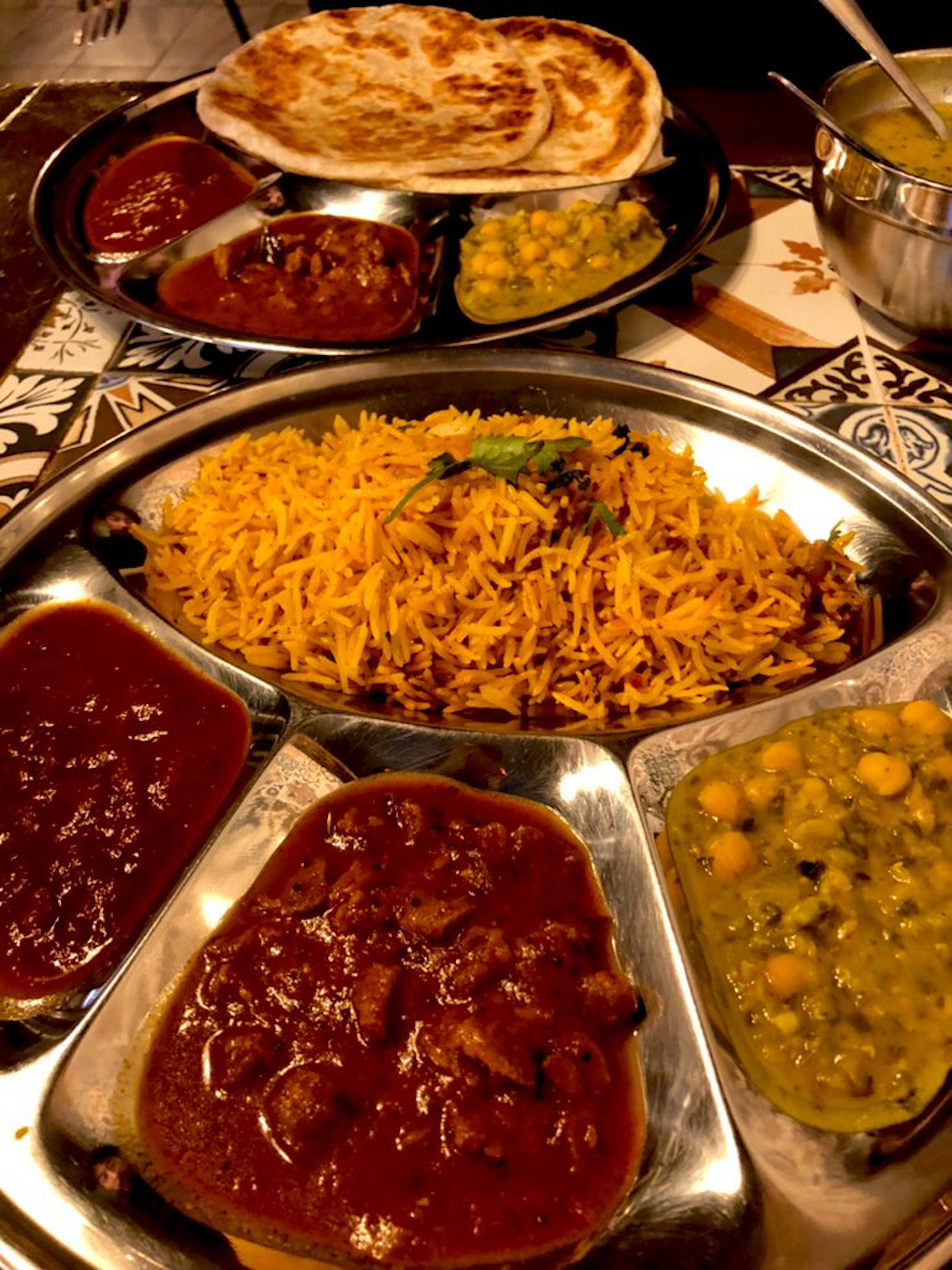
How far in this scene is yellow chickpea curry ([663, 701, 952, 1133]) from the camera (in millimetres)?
1604

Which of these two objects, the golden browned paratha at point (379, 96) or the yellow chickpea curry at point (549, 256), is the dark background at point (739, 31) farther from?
the yellow chickpea curry at point (549, 256)

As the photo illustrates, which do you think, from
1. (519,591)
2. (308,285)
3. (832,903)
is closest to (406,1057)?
(832,903)

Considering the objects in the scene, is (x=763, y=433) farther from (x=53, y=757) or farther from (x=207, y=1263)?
(x=207, y=1263)

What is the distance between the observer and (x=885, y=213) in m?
2.92

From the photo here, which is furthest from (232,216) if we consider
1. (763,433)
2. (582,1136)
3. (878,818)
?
(582,1136)

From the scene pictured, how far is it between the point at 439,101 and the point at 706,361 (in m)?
1.94

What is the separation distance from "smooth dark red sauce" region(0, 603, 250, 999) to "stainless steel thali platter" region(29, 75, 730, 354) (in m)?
1.24

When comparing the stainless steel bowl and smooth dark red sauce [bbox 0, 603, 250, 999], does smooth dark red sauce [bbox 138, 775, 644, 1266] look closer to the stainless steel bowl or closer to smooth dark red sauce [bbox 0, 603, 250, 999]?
smooth dark red sauce [bbox 0, 603, 250, 999]

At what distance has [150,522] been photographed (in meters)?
2.61

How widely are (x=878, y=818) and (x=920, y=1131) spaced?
57 cm

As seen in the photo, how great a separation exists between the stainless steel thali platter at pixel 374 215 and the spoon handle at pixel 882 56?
64 centimetres

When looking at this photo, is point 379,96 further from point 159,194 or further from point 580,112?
point 159,194

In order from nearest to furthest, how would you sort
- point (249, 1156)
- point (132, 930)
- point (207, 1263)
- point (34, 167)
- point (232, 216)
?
point (207, 1263), point (249, 1156), point (132, 930), point (232, 216), point (34, 167)

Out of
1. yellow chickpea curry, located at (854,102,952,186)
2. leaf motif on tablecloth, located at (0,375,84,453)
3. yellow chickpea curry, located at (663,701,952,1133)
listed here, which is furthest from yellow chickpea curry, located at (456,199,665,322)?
yellow chickpea curry, located at (663,701,952,1133)
